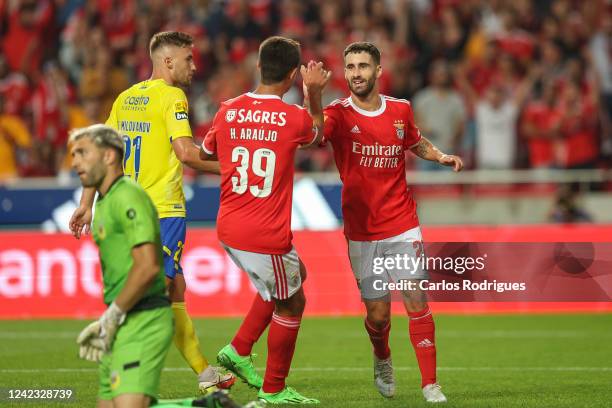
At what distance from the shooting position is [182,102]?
8.53 meters

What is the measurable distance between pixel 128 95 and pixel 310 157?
9375mm

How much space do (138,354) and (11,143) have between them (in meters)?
13.4

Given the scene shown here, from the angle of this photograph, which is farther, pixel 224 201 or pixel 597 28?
pixel 597 28

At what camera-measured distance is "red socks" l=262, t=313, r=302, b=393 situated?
26.9 ft

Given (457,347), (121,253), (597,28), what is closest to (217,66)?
(597,28)

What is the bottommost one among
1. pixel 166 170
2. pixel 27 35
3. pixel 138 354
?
pixel 138 354

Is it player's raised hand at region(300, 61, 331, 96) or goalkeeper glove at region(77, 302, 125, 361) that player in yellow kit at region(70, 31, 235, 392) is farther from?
goalkeeper glove at region(77, 302, 125, 361)

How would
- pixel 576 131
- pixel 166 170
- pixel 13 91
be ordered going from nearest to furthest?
pixel 166 170 < pixel 576 131 < pixel 13 91

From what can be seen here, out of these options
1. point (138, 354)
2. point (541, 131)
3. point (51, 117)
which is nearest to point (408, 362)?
point (138, 354)

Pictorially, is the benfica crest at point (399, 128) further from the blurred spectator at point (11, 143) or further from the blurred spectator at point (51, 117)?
the blurred spectator at point (11, 143)

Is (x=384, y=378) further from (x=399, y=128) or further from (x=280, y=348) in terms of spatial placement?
(x=399, y=128)

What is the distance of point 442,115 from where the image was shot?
1808cm

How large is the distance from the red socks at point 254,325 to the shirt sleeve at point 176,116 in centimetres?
129

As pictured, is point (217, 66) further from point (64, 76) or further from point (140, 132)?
point (140, 132)
